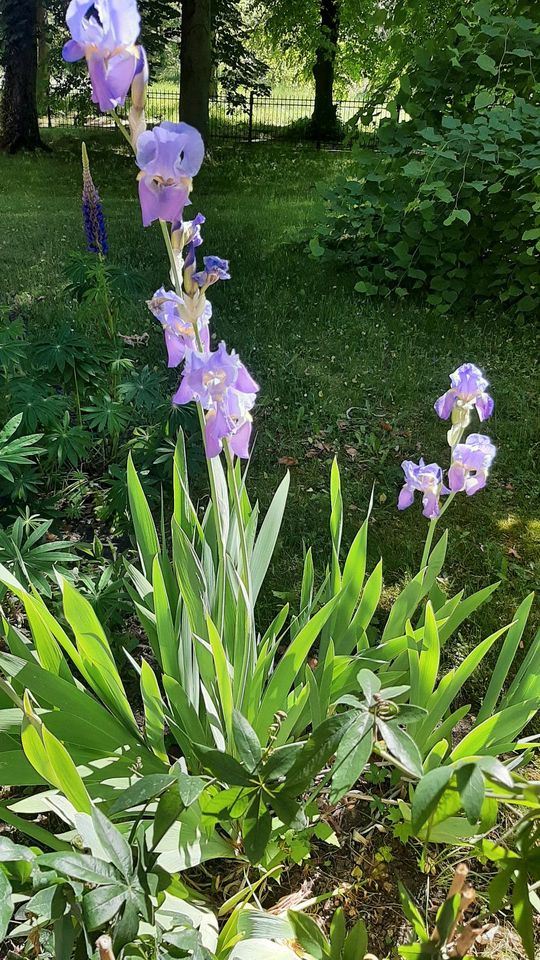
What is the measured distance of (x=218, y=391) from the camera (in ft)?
3.35

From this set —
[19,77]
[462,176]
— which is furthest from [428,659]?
[19,77]

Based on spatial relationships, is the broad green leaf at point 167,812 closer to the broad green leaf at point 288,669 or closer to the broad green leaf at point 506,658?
the broad green leaf at point 288,669

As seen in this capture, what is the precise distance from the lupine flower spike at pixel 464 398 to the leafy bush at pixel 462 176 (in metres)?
3.10

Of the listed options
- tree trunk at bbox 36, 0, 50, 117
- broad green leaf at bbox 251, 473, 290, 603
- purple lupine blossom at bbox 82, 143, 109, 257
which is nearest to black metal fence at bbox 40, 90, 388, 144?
tree trunk at bbox 36, 0, 50, 117

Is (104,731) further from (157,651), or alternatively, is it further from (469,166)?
(469,166)

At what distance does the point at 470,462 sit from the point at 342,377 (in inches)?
103

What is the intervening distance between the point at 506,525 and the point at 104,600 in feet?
5.60

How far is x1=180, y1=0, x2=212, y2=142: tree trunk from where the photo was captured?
9367mm

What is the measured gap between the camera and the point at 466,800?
695 millimetres

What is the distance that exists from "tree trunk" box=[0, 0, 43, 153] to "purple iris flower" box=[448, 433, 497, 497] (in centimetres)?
1223

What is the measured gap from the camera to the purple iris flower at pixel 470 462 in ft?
4.45

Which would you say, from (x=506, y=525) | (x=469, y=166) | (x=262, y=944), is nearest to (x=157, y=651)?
(x=262, y=944)

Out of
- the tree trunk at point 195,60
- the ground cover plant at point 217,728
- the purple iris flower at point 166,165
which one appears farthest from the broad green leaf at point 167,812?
the tree trunk at point 195,60

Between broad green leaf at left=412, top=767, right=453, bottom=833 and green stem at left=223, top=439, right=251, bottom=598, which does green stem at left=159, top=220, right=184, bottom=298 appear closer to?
green stem at left=223, top=439, right=251, bottom=598
